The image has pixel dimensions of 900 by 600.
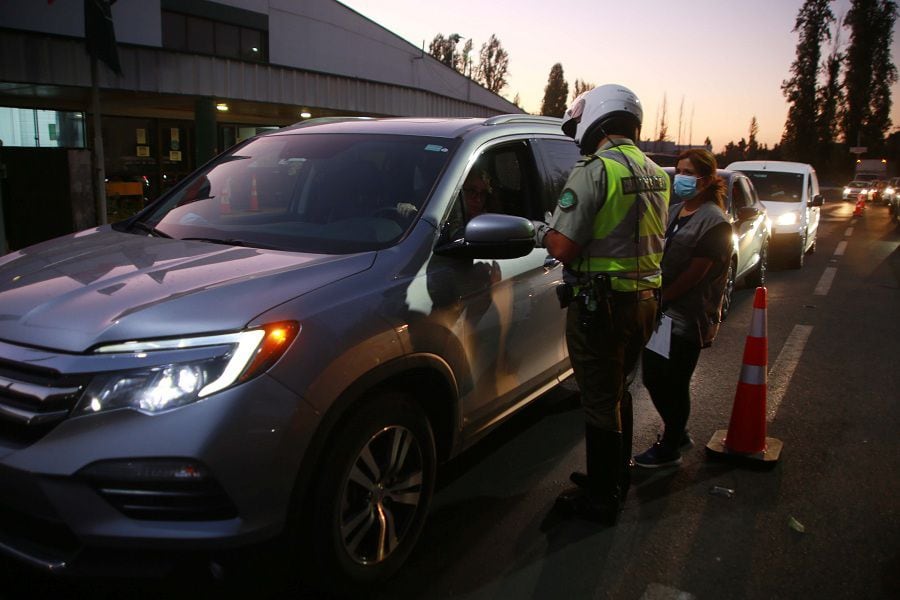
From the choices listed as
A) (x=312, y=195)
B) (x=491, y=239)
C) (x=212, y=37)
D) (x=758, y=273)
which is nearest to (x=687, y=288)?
(x=491, y=239)

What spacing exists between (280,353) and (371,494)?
75cm

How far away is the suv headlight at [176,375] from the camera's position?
2174 millimetres

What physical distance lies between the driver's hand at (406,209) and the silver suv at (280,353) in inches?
0.4

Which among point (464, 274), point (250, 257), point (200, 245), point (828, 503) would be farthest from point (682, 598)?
point (200, 245)

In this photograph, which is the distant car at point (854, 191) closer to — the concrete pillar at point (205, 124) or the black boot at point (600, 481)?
the concrete pillar at point (205, 124)

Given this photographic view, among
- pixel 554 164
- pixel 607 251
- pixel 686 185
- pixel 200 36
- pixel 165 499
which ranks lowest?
pixel 165 499

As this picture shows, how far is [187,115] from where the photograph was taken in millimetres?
22953

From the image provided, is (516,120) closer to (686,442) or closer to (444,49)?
(686,442)

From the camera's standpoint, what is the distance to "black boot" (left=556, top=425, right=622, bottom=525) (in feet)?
11.1

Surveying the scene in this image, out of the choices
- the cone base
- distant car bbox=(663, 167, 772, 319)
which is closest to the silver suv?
the cone base

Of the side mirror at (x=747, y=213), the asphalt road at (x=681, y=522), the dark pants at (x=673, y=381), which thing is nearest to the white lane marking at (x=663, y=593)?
the asphalt road at (x=681, y=522)

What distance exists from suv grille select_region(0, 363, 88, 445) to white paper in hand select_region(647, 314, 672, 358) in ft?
9.66

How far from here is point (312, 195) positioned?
3.60 metres

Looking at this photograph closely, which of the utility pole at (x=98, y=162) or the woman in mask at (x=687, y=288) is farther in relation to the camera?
the utility pole at (x=98, y=162)
